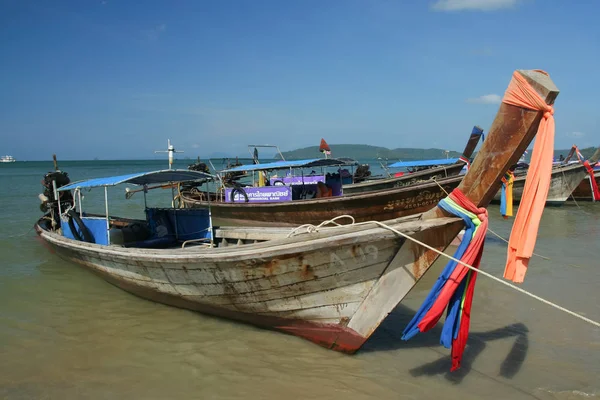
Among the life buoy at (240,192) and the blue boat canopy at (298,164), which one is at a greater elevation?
→ the blue boat canopy at (298,164)

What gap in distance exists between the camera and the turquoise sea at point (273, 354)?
4.22 m

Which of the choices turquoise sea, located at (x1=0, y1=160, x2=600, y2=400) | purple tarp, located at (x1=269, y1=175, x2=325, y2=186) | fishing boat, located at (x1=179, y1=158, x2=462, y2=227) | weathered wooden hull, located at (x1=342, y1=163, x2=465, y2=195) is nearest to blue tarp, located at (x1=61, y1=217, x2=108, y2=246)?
turquoise sea, located at (x1=0, y1=160, x2=600, y2=400)

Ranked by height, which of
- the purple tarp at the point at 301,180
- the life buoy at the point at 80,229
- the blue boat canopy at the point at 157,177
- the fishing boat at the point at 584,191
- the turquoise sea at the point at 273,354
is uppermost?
the blue boat canopy at the point at 157,177

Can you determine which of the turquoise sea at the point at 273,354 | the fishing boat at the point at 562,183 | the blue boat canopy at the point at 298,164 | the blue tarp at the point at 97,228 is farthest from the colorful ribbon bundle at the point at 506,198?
the blue tarp at the point at 97,228

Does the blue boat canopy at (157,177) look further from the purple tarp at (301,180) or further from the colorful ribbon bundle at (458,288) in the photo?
the purple tarp at (301,180)

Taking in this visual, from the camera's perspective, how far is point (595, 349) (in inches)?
190

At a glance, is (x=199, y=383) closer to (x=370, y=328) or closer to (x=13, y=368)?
(x=370, y=328)

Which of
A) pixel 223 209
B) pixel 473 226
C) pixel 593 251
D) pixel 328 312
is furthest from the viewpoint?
pixel 223 209

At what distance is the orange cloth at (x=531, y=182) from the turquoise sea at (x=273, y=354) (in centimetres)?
151

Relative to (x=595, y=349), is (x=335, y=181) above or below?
above

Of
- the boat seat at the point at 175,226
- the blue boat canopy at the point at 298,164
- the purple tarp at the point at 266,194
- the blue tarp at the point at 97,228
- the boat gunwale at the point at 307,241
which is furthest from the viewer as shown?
the purple tarp at the point at 266,194

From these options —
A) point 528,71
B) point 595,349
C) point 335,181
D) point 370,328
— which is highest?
point 528,71

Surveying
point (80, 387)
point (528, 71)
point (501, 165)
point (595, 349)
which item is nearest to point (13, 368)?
point (80, 387)

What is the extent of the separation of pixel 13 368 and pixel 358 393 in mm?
4008
